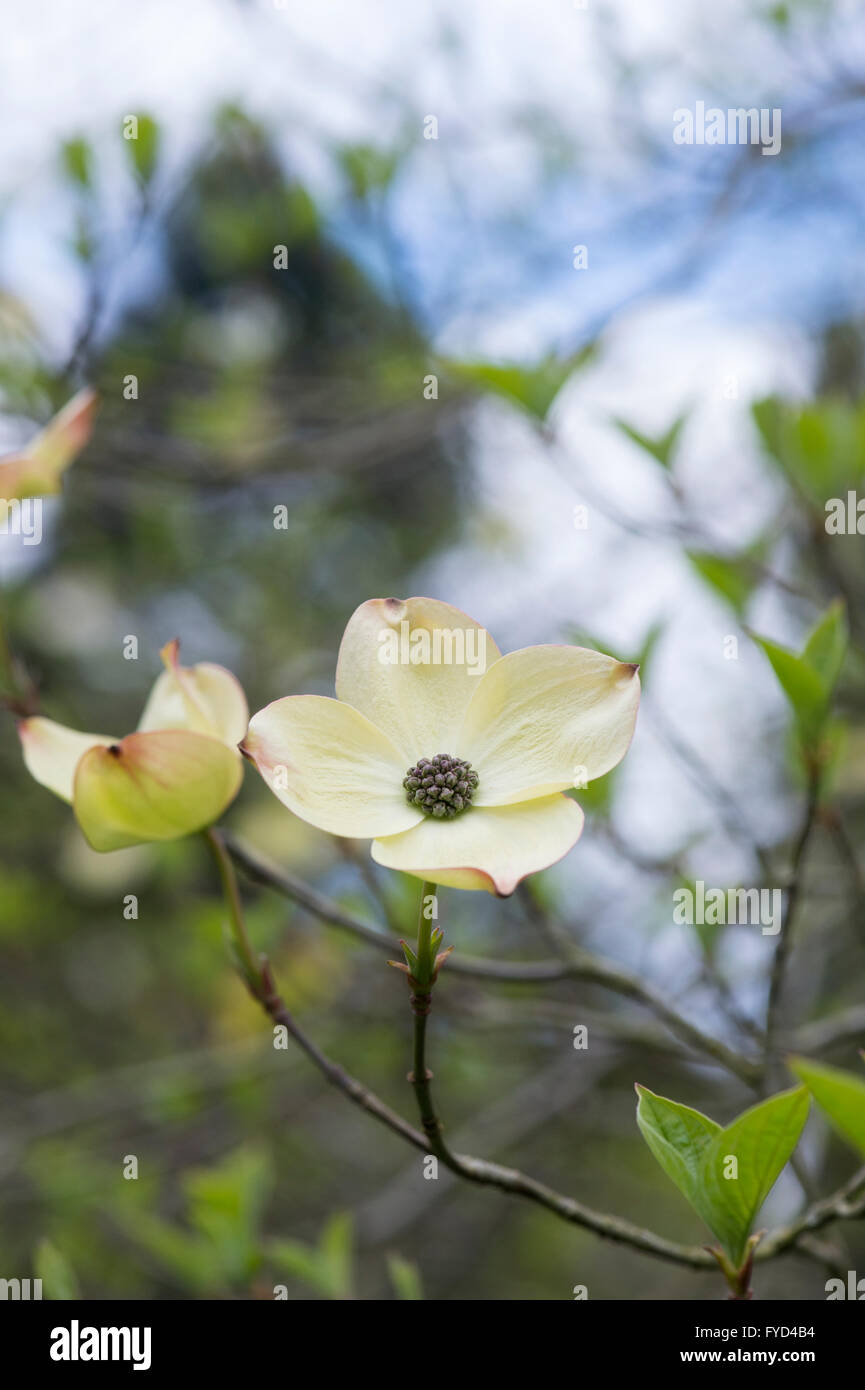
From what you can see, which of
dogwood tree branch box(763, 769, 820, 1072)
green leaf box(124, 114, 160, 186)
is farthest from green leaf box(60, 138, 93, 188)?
dogwood tree branch box(763, 769, 820, 1072)

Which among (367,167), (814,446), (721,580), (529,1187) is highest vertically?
(367,167)

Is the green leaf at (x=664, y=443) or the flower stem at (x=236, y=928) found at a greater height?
the green leaf at (x=664, y=443)

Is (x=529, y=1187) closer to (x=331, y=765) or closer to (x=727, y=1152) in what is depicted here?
(x=727, y=1152)

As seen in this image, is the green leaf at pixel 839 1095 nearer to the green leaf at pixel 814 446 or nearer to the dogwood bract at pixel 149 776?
the dogwood bract at pixel 149 776

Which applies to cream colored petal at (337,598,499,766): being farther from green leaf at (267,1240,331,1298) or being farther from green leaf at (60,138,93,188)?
green leaf at (60,138,93,188)

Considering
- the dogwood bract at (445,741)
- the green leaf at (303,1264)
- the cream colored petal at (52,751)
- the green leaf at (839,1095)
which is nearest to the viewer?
the green leaf at (839,1095)

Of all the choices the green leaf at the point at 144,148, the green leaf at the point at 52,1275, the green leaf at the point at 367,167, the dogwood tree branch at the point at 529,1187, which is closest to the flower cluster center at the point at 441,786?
the dogwood tree branch at the point at 529,1187

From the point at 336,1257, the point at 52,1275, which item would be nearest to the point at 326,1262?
the point at 336,1257
